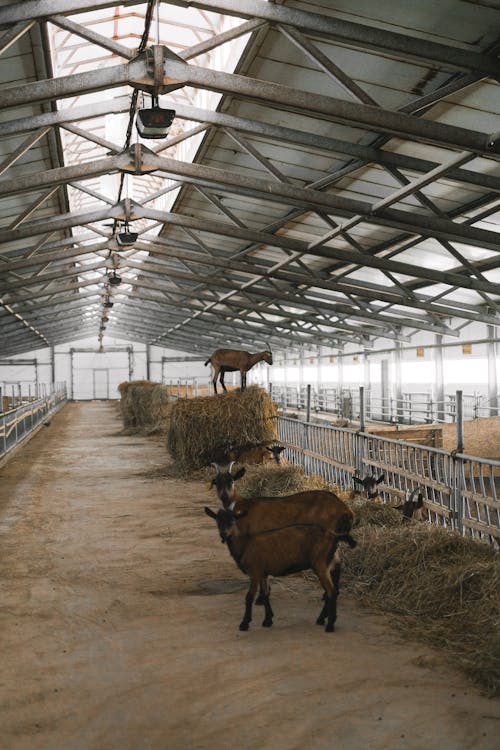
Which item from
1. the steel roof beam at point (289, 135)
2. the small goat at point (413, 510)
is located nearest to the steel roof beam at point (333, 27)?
the steel roof beam at point (289, 135)

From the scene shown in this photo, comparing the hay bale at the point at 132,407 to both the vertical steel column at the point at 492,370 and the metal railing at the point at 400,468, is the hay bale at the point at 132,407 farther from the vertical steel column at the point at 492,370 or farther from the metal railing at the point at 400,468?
the vertical steel column at the point at 492,370

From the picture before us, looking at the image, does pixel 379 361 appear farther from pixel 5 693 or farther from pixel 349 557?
pixel 5 693

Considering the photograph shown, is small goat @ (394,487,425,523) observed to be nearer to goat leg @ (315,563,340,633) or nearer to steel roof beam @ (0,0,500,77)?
goat leg @ (315,563,340,633)

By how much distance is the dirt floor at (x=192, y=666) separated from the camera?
2.91 meters

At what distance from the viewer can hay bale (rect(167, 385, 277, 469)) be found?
11.3 metres

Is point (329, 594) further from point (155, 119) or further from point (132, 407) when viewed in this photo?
point (132, 407)

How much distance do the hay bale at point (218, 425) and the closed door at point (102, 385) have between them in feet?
122

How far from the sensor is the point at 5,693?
10.9 feet

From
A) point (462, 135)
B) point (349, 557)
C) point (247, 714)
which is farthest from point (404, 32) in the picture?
point (247, 714)

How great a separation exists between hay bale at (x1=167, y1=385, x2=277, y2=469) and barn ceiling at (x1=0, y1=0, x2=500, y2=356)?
3.21 metres

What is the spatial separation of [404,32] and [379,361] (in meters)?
20.0

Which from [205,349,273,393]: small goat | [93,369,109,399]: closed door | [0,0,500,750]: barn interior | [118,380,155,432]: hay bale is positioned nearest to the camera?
[0,0,500,750]: barn interior

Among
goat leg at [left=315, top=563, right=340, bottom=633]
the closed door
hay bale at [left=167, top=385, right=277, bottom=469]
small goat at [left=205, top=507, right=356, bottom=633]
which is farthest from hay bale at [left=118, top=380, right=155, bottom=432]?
the closed door

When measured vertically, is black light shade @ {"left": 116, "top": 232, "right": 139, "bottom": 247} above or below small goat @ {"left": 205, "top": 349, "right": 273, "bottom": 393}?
above
